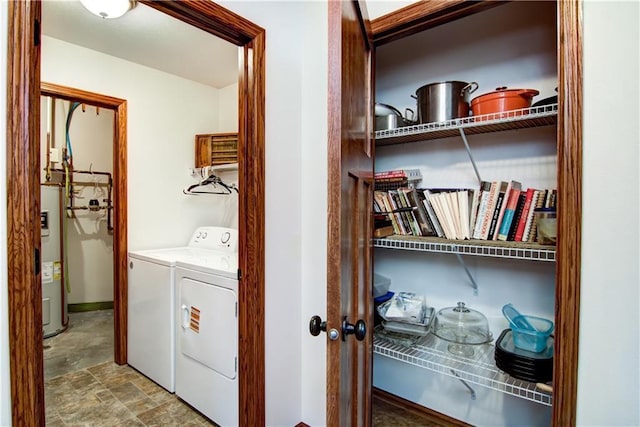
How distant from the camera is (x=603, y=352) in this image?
0.98 metres

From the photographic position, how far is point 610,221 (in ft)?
3.16

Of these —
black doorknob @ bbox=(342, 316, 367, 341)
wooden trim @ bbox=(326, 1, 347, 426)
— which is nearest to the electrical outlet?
wooden trim @ bbox=(326, 1, 347, 426)

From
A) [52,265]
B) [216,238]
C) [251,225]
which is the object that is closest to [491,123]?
[251,225]

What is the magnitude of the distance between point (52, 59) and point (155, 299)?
183 centimetres

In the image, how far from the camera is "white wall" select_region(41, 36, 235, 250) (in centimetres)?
238

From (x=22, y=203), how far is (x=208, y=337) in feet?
3.99

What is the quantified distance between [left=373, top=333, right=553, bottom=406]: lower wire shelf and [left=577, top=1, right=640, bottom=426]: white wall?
0.24 m

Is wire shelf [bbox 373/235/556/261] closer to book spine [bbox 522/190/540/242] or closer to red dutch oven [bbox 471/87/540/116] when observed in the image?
book spine [bbox 522/190/540/242]

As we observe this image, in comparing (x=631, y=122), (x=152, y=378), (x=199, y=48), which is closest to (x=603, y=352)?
(x=631, y=122)

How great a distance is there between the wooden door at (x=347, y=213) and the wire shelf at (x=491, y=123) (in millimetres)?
350

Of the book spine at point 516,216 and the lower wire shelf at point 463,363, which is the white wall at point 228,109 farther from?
the book spine at point 516,216

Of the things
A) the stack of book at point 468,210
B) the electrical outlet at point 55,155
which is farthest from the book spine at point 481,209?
the electrical outlet at point 55,155

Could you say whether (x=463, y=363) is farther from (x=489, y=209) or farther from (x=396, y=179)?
(x=396, y=179)

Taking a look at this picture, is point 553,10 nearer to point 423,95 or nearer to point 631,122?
point 423,95
